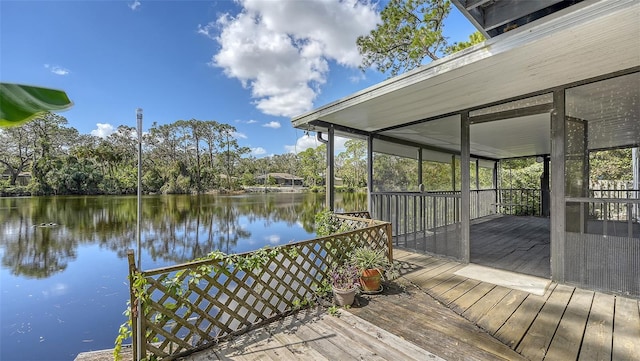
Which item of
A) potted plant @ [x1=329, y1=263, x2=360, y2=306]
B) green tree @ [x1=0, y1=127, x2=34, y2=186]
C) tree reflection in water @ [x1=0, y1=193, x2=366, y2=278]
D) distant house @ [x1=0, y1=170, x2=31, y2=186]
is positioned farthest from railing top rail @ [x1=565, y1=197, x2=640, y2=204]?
green tree @ [x1=0, y1=127, x2=34, y2=186]

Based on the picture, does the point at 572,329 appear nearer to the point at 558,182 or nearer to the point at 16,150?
the point at 558,182

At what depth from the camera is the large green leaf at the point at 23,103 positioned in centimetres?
132

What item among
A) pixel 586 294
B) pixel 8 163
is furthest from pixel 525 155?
pixel 8 163

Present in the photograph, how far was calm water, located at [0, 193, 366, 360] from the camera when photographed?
5.47 m

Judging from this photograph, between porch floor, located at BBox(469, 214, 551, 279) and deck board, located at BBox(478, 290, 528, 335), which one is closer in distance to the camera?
deck board, located at BBox(478, 290, 528, 335)

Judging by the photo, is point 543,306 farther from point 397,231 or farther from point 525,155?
point 525,155

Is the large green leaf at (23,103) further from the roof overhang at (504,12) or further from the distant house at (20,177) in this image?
the distant house at (20,177)

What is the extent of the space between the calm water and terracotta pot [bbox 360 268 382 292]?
522cm

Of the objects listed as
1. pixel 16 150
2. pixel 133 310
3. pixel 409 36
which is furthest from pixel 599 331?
pixel 16 150

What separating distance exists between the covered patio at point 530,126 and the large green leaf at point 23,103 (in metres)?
3.05

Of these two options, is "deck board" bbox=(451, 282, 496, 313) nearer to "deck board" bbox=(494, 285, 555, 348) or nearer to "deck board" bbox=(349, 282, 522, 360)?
"deck board" bbox=(349, 282, 522, 360)

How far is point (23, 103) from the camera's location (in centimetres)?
136

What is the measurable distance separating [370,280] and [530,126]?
4426 millimetres

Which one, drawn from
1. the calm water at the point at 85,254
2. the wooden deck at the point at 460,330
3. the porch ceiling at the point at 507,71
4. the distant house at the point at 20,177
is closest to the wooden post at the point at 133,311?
the wooden deck at the point at 460,330
